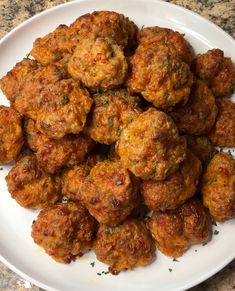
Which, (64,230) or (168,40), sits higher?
(168,40)

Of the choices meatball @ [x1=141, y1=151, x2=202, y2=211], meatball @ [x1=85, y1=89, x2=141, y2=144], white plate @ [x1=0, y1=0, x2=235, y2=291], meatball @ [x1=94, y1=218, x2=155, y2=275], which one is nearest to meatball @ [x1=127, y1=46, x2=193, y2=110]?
meatball @ [x1=85, y1=89, x2=141, y2=144]

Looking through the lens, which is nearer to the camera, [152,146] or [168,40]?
[152,146]

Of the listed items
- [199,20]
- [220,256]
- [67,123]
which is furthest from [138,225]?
[199,20]

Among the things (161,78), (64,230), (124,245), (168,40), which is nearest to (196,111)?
(161,78)

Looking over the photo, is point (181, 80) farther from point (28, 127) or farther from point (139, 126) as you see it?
point (28, 127)

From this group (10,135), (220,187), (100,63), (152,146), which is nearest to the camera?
(152,146)

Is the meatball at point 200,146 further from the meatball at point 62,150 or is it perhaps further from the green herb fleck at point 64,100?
the green herb fleck at point 64,100

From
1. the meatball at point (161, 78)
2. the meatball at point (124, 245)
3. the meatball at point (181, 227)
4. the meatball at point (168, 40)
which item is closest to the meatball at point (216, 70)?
the meatball at point (168, 40)

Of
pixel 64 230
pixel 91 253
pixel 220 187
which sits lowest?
pixel 91 253

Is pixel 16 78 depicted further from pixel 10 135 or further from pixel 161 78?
pixel 161 78
